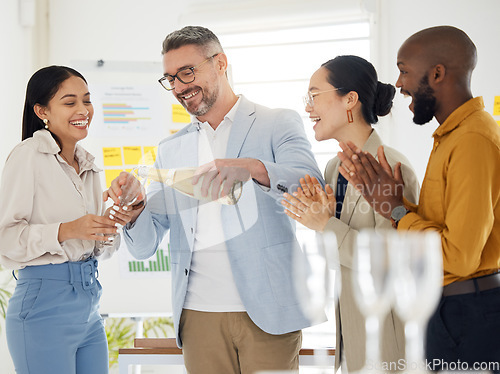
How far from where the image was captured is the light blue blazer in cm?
106

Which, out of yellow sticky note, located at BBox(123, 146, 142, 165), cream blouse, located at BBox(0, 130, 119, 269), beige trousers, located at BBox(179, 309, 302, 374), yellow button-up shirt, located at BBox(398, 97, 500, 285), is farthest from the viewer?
yellow sticky note, located at BBox(123, 146, 142, 165)

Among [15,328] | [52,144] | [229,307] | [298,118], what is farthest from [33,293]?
[298,118]

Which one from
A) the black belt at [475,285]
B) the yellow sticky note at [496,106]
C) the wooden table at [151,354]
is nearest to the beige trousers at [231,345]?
the wooden table at [151,354]

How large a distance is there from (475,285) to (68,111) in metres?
0.98

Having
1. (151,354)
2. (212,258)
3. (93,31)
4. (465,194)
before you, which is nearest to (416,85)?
(465,194)

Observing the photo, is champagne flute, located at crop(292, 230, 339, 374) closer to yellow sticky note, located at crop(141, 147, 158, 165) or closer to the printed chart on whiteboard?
yellow sticky note, located at crop(141, 147, 158, 165)

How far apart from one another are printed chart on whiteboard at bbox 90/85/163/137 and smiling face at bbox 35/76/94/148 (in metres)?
0.34

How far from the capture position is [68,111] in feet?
4.31

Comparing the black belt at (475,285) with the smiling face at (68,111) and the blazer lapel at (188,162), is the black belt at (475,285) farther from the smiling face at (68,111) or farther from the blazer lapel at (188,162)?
the smiling face at (68,111)

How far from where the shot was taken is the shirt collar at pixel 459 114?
84 centimetres

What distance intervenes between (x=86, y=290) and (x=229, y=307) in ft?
1.29

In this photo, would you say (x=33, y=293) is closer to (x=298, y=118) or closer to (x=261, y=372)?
(x=261, y=372)

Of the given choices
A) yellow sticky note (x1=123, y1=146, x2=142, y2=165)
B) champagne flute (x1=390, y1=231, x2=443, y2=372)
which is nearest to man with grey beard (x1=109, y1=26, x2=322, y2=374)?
champagne flute (x1=390, y1=231, x2=443, y2=372)

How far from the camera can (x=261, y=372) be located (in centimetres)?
112
